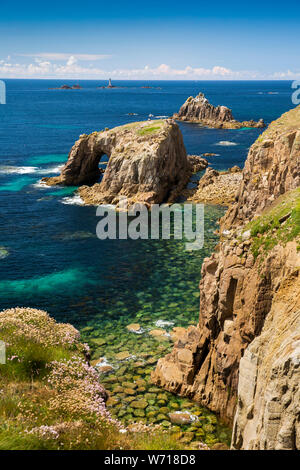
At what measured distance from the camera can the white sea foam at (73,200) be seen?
72.7 meters

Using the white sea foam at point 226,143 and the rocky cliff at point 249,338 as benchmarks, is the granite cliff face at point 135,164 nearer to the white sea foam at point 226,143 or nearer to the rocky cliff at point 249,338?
the rocky cliff at point 249,338

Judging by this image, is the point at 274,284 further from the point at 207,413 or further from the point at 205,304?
the point at 207,413

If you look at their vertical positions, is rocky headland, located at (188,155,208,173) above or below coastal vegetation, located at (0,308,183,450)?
above

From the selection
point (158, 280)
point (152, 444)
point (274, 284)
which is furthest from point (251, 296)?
point (158, 280)

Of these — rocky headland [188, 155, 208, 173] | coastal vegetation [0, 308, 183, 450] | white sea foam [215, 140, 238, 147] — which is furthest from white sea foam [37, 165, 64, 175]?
coastal vegetation [0, 308, 183, 450]

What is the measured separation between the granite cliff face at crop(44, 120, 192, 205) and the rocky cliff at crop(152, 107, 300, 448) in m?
43.7

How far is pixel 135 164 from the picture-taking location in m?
71.7

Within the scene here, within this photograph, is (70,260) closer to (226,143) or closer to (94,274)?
(94,274)

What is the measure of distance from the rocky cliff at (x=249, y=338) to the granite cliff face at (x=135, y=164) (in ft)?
143

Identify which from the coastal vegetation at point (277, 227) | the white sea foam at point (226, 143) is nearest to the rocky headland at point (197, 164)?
the white sea foam at point (226, 143)

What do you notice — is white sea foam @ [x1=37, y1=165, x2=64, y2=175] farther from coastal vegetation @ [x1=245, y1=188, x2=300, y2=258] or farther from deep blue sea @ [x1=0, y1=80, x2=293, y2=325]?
coastal vegetation @ [x1=245, y1=188, x2=300, y2=258]

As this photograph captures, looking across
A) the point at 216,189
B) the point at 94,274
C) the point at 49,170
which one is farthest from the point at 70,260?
the point at 49,170

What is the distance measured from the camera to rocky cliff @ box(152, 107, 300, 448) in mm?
13398

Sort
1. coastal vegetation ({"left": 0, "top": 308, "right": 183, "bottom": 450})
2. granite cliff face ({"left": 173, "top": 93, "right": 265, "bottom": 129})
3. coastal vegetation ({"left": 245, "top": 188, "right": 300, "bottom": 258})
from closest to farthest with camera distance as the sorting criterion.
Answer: coastal vegetation ({"left": 0, "top": 308, "right": 183, "bottom": 450}) → coastal vegetation ({"left": 245, "top": 188, "right": 300, "bottom": 258}) → granite cliff face ({"left": 173, "top": 93, "right": 265, "bottom": 129})
